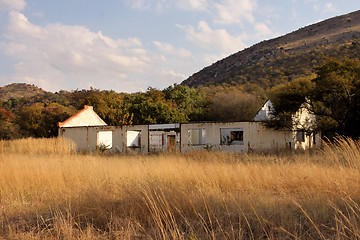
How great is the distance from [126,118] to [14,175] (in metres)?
27.1

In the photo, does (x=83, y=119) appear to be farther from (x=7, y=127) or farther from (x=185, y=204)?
(x=185, y=204)

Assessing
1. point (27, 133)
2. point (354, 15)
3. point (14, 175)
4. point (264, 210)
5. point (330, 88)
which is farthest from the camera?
point (354, 15)

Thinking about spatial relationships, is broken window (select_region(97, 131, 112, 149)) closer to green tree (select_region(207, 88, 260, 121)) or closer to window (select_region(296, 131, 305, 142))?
window (select_region(296, 131, 305, 142))

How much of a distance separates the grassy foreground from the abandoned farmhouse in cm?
1120

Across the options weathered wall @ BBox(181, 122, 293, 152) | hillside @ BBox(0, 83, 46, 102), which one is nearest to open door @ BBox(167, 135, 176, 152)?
weathered wall @ BBox(181, 122, 293, 152)

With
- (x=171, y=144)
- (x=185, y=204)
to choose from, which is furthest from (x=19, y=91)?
(x=185, y=204)

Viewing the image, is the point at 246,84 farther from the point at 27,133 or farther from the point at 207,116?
the point at 27,133

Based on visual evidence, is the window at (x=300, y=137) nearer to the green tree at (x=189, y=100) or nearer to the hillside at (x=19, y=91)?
the green tree at (x=189, y=100)

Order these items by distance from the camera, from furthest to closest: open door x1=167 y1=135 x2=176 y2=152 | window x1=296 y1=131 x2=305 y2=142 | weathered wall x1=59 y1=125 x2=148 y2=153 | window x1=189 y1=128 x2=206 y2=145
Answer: window x1=189 y1=128 x2=206 y2=145 → weathered wall x1=59 y1=125 x2=148 y2=153 → window x1=296 y1=131 x2=305 y2=142 → open door x1=167 y1=135 x2=176 y2=152

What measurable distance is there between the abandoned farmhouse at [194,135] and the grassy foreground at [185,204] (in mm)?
11200

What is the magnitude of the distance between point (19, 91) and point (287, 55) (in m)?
60.9

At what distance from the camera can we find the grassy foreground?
3773 millimetres

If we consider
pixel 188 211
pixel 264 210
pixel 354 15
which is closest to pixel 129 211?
pixel 188 211

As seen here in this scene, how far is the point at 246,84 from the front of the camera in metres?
48.3
